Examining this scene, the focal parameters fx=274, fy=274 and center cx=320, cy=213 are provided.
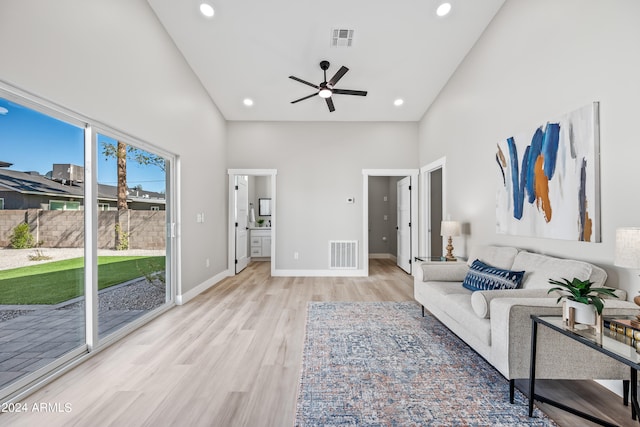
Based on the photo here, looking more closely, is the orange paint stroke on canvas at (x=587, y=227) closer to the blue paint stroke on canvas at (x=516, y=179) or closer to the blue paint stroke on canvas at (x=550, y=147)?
the blue paint stroke on canvas at (x=550, y=147)

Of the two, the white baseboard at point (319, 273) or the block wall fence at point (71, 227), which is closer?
the block wall fence at point (71, 227)

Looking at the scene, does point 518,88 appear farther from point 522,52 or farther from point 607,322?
point 607,322

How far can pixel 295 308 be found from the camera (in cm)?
350

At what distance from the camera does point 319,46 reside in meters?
3.50

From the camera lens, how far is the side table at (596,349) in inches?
47.2

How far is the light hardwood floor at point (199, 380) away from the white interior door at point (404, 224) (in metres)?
3.05

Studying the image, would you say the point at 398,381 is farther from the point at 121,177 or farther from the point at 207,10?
the point at 207,10

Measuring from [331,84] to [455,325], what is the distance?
2961mm

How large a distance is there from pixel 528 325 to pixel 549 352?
0.63 feet

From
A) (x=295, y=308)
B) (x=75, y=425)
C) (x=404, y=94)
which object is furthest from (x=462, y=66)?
(x=75, y=425)

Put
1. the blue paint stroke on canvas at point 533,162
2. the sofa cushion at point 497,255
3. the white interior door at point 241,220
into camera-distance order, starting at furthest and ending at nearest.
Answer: the white interior door at point 241,220 < the sofa cushion at point 497,255 < the blue paint stroke on canvas at point 533,162

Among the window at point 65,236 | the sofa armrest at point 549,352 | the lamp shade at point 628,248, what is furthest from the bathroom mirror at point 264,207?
the lamp shade at point 628,248

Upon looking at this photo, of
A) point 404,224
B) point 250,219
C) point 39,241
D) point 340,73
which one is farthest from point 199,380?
point 250,219

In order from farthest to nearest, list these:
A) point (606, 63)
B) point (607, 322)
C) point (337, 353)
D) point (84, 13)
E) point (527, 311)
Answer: point (337, 353)
point (84, 13)
point (606, 63)
point (527, 311)
point (607, 322)
